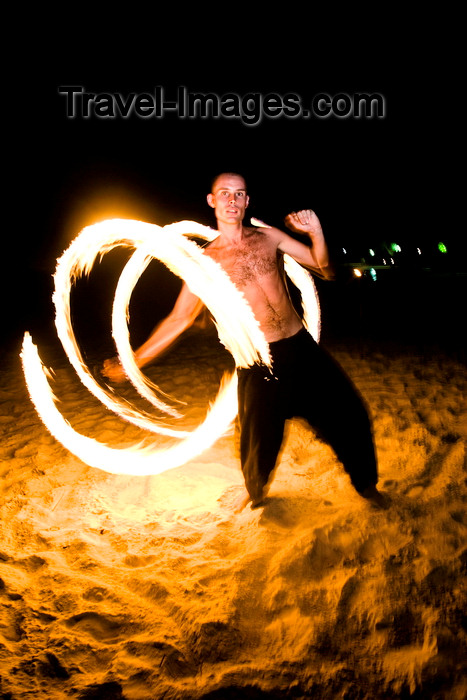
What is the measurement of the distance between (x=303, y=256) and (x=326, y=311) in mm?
9519

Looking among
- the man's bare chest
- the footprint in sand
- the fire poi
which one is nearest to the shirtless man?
the man's bare chest

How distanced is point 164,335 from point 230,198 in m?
1.03

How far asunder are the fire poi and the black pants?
0.14 m

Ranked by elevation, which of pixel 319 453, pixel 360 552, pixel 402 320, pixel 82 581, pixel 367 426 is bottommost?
pixel 82 581

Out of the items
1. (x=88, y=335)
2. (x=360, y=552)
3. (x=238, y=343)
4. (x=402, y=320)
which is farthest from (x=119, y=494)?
(x=402, y=320)

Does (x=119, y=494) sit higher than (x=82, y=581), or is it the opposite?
(x=119, y=494)

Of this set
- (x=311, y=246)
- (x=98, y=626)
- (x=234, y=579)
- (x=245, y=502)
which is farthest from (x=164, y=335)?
(x=98, y=626)

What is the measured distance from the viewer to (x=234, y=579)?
242 centimetres

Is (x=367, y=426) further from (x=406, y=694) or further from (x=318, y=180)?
(x=318, y=180)

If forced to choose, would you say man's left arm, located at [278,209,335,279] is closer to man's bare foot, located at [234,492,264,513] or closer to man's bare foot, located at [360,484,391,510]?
man's bare foot, located at [360,484,391,510]

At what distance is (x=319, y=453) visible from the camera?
3826 mm

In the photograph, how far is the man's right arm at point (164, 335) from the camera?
2.95 meters

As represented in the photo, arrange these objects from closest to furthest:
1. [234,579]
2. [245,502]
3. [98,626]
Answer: [98,626], [234,579], [245,502]

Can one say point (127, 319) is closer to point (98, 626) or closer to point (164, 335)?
point (164, 335)
